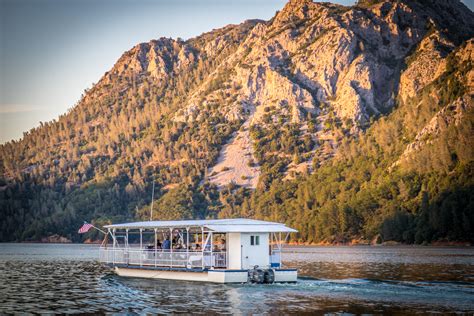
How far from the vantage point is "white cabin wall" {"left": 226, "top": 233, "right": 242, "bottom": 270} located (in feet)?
186

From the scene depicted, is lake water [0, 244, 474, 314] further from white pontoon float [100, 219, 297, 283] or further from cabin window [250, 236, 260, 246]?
cabin window [250, 236, 260, 246]

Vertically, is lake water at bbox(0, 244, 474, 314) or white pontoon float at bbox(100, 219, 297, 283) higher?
white pontoon float at bbox(100, 219, 297, 283)

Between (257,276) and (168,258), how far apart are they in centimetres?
988

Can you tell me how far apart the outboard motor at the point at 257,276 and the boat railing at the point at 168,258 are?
10.6 feet

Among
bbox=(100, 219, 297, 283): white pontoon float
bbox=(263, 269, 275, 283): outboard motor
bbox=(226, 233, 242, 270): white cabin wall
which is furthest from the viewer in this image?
bbox=(226, 233, 242, 270): white cabin wall

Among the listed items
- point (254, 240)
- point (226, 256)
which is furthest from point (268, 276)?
point (226, 256)

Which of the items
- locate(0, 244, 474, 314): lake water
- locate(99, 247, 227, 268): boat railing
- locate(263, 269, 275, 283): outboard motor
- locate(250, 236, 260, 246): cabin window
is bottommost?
locate(0, 244, 474, 314): lake water

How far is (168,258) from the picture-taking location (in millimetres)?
61250

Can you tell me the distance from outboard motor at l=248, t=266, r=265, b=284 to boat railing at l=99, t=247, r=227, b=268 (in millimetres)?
3225

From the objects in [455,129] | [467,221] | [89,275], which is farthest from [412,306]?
[455,129]

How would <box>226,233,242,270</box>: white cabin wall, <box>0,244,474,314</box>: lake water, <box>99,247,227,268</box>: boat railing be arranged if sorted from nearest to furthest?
1. <box>0,244,474,314</box>: lake water
2. <box>226,233,242,270</box>: white cabin wall
3. <box>99,247,227,268</box>: boat railing

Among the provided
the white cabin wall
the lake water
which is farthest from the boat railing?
the lake water

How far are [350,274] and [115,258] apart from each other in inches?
889

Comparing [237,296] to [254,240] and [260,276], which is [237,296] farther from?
[254,240]
